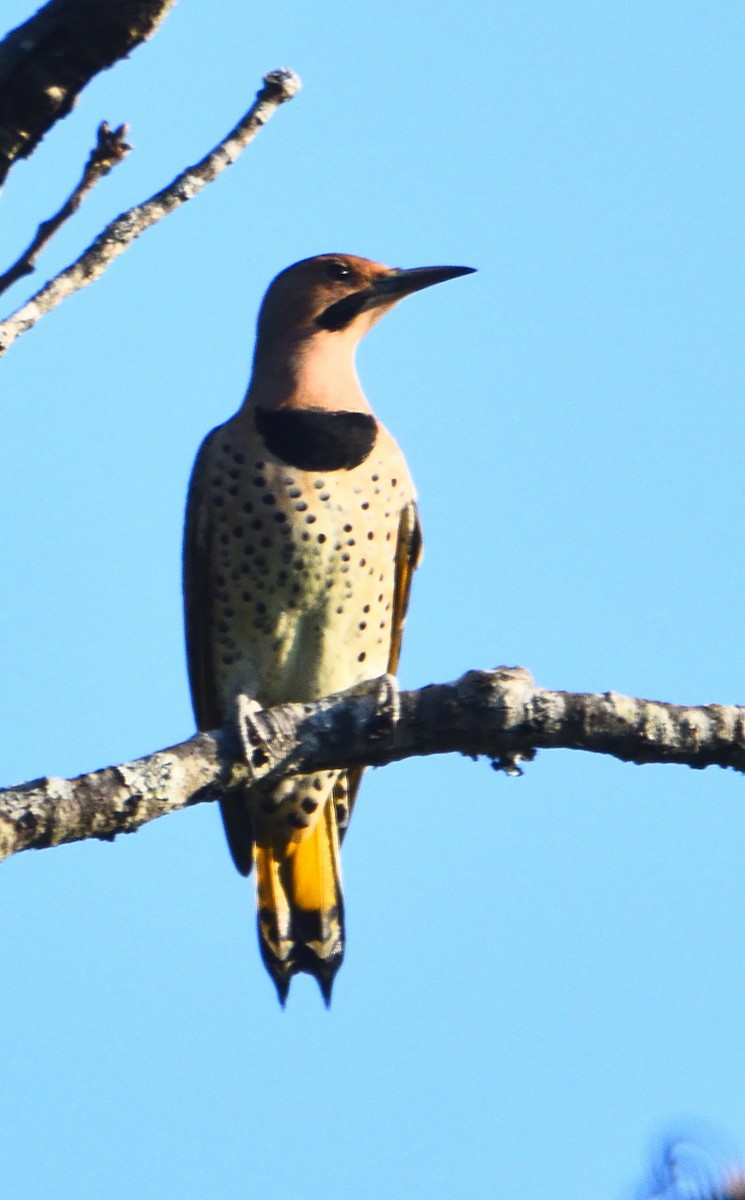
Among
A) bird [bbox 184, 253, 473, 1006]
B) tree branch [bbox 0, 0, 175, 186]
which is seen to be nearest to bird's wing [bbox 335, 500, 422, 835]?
bird [bbox 184, 253, 473, 1006]

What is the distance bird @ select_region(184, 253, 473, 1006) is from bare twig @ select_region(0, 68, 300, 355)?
6.77 feet

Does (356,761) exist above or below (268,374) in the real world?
below

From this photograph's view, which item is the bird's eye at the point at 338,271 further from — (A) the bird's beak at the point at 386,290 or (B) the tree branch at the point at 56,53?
(B) the tree branch at the point at 56,53

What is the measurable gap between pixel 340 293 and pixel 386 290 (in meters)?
0.16

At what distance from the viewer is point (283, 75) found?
2.89m

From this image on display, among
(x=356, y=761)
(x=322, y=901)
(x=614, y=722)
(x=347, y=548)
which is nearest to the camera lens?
(x=614, y=722)

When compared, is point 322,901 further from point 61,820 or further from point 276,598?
point 61,820

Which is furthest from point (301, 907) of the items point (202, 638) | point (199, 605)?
point (199, 605)

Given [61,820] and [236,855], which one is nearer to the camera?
[61,820]

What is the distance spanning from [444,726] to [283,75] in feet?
4.33

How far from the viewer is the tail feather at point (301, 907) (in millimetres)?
5113

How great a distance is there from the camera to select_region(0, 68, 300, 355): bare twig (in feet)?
8.21

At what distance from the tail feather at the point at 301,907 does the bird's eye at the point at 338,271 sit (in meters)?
1.86

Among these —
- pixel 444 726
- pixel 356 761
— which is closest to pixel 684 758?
→ pixel 444 726
